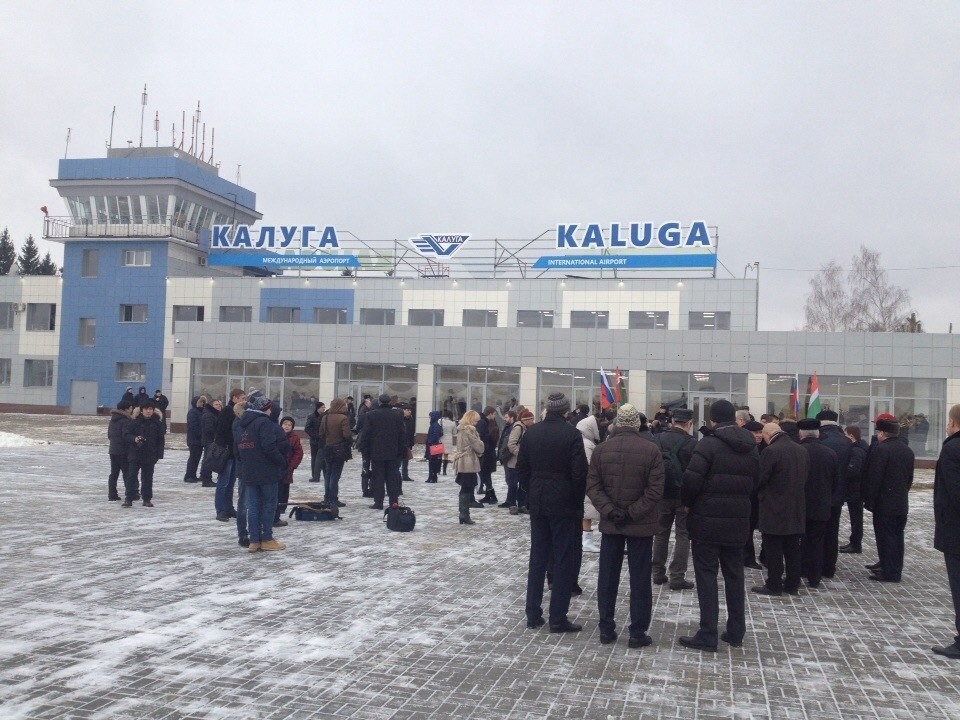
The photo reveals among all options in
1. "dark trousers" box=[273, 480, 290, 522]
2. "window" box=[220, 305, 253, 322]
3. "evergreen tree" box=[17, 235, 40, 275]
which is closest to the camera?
"dark trousers" box=[273, 480, 290, 522]

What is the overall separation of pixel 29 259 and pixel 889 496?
92494 mm

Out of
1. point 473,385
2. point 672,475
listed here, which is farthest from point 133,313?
point 672,475

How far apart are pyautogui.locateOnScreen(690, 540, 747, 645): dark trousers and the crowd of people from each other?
11 millimetres

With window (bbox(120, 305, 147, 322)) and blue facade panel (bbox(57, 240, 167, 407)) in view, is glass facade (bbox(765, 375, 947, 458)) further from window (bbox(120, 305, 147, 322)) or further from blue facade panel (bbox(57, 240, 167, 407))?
window (bbox(120, 305, 147, 322))

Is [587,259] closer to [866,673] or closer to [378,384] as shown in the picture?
[378,384]

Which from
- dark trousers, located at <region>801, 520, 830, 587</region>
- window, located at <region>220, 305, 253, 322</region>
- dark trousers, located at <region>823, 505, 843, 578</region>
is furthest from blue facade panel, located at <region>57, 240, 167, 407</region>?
dark trousers, located at <region>801, 520, 830, 587</region>

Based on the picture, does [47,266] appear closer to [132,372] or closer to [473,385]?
[132,372]

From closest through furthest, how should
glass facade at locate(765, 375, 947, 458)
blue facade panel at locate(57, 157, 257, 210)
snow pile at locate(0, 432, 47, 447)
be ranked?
snow pile at locate(0, 432, 47, 447) < glass facade at locate(765, 375, 947, 458) < blue facade panel at locate(57, 157, 257, 210)

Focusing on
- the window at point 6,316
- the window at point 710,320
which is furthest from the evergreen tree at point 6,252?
the window at point 710,320

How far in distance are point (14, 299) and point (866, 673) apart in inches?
2235

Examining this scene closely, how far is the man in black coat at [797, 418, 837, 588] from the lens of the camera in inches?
372

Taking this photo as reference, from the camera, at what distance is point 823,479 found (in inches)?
376

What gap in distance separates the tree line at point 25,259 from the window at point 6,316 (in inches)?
1425

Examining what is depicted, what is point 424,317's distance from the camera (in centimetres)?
4459
